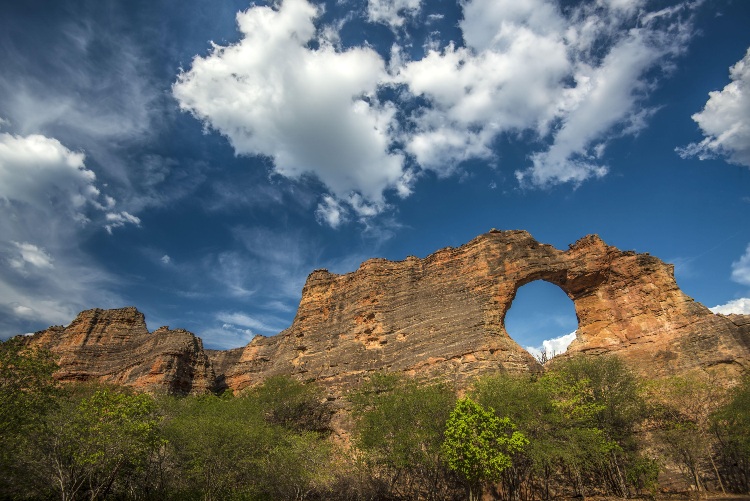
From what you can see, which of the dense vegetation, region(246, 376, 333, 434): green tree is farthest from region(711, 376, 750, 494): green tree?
region(246, 376, 333, 434): green tree

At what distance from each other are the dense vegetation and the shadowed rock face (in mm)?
5102

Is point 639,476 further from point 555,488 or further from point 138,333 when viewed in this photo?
point 138,333

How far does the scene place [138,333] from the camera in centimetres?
6419

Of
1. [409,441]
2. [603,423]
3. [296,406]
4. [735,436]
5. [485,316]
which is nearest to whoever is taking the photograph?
[409,441]

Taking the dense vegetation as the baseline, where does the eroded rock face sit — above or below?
above

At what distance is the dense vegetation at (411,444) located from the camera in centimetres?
2106

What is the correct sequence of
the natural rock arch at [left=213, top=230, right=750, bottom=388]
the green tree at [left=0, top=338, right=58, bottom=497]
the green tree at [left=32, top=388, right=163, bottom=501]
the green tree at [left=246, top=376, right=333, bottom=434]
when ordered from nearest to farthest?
the green tree at [left=0, top=338, right=58, bottom=497]
the green tree at [left=32, top=388, right=163, bottom=501]
the natural rock arch at [left=213, top=230, right=750, bottom=388]
the green tree at [left=246, top=376, right=333, bottom=434]

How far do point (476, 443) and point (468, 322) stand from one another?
18335 millimetres

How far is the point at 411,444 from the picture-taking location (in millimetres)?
24938

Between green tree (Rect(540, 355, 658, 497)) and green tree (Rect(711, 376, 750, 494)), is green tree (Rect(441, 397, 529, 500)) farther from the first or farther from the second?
green tree (Rect(711, 376, 750, 494))

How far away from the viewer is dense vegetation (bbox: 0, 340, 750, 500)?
21.1m

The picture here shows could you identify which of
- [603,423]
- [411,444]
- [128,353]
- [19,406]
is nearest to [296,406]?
[411,444]

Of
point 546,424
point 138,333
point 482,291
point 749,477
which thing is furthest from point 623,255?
point 138,333

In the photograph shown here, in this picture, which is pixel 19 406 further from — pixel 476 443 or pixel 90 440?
pixel 476 443
